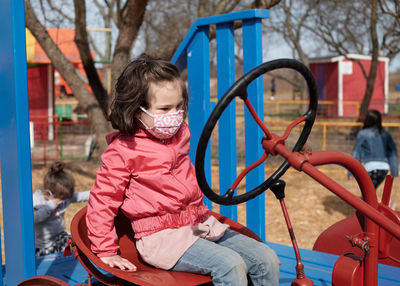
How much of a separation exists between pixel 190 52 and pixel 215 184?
4889 mm

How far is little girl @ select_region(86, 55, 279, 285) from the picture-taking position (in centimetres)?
192

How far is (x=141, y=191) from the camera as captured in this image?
204cm

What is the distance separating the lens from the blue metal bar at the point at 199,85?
3.11 metres

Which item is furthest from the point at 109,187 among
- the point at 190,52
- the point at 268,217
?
the point at 268,217

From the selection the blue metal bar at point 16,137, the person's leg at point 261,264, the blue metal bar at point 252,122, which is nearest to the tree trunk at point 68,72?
the blue metal bar at point 252,122

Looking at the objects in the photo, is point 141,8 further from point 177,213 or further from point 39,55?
point 39,55

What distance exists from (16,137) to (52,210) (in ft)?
4.50

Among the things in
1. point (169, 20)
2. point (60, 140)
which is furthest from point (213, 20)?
point (169, 20)

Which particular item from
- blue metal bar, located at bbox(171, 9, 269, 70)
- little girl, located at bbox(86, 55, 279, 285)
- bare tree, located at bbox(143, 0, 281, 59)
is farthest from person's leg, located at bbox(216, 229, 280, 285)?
bare tree, located at bbox(143, 0, 281, 59)

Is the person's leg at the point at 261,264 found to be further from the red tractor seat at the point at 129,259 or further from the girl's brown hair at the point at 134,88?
the girl's brown hair at the point at 134,88

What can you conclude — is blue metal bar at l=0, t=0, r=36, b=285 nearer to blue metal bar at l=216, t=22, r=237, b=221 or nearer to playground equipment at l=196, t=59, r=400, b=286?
playground equipment at l=196, t=59, r=400, b=286

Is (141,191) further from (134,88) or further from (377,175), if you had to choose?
(377,175)

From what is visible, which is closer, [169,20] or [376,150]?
[376,150]

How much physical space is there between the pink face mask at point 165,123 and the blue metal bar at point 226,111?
1.01m
